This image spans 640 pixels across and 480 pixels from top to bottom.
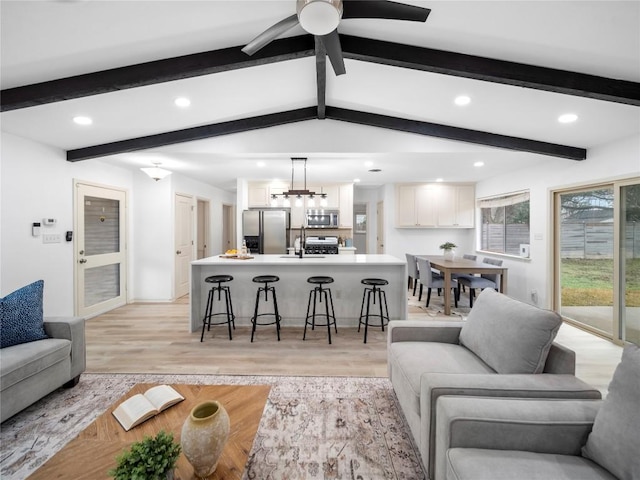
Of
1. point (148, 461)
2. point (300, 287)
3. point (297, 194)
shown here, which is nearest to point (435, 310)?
point (300, 287)

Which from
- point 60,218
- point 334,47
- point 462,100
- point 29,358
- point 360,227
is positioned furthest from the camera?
point 360,227

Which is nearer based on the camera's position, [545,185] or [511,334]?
[511,334]

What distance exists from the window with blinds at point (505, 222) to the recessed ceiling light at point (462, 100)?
3005 mm

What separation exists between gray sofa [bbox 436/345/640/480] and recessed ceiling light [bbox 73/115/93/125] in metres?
3.96

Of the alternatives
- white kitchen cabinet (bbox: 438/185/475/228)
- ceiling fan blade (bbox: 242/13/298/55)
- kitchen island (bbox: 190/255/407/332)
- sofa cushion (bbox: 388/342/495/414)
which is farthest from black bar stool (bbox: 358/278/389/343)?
white kitchen cabinet (bbox: 438/185/475/228)

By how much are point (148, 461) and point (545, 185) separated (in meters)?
5.69

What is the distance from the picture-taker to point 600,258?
3.84 metres

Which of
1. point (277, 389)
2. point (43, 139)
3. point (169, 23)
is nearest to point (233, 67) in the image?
point (169, 23)

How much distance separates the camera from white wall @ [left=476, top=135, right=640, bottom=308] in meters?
3.42

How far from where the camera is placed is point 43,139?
11.7 feet

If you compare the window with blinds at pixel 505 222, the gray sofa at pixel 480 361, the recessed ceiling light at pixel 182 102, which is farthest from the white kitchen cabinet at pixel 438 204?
the recessed ceiling light at pixel 182 102

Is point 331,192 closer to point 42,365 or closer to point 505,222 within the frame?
point 505,222

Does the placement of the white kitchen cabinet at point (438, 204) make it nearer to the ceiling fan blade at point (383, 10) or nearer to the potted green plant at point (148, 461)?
the ceiling fan blade at point (383, 10)

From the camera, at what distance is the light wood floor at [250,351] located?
9.37 ft
